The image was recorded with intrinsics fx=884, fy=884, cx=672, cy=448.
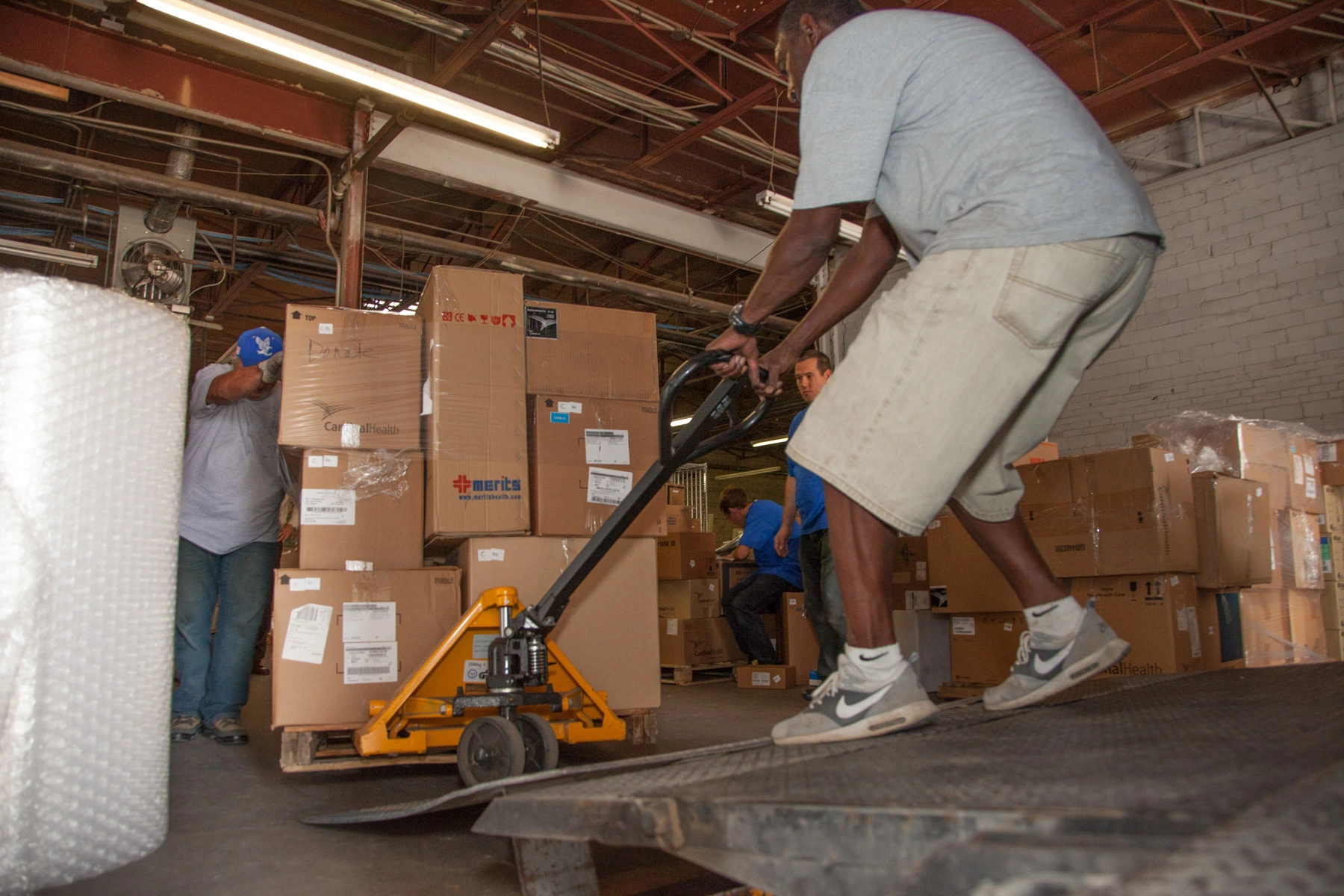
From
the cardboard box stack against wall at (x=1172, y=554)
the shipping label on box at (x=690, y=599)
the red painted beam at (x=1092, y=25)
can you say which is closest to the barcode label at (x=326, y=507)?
the cardboard box stack against wall at (x=1172, y=554)

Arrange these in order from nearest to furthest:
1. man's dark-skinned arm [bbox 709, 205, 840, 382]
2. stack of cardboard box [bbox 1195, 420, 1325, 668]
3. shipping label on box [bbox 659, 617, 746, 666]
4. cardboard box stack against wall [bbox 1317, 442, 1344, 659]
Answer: man's dark-skinned arm [bbox 709, 205, 840, 382] < stack of cardboard box [bbox 1195, 420, 1325, 668] < cardboard box stack against wall [bbox 1317, 442, 1344, 659] < shipping label on box [bbox 659, 617, 746, 666]

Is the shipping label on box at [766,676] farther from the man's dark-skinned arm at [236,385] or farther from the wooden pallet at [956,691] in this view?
the man's dark-skinned arm at [236,385]

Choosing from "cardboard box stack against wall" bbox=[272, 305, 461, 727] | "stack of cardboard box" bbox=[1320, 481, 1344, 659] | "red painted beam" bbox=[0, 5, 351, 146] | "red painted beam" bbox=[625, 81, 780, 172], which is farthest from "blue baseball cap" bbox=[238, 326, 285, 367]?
"stack of cardboard box" bbox=[1320, 481, 1344, 659]

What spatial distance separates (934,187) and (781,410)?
40.9ft

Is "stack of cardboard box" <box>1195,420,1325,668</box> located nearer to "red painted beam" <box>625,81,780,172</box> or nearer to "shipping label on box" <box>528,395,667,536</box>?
"red painted beam" <box>625,81,780,172</box>

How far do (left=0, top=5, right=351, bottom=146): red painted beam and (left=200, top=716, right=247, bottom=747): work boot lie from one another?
11.3 feet

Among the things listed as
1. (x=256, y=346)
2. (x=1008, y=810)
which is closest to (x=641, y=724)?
(x=256, y=346)

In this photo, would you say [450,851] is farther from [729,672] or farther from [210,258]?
[210,258]

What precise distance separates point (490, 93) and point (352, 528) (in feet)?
14.0

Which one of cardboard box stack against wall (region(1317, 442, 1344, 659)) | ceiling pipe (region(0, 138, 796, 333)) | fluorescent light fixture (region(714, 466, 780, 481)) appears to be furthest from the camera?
fluorescent light fixture (region(714, 466, 780, 481))

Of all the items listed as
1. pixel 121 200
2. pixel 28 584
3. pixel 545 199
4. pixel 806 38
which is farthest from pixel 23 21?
pixel 28 584

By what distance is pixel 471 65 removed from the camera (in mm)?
5977

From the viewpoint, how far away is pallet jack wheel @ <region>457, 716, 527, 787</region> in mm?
2273

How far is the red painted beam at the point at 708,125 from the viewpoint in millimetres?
5906
